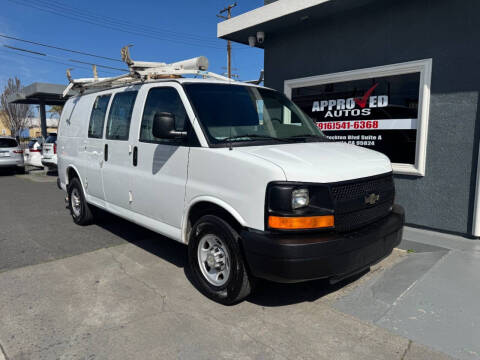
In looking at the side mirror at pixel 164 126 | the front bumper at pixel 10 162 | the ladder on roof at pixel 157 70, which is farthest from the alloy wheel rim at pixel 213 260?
the front bumper at pixel 10 162

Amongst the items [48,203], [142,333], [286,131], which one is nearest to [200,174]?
[286,131]

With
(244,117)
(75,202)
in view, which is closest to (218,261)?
(244,117)

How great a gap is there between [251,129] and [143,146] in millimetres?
1345

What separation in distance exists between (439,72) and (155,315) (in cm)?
510

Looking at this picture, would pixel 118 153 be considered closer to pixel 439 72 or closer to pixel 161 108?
pixel 161 108

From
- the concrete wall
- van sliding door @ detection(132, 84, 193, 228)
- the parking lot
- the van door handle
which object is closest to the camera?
the parking lot

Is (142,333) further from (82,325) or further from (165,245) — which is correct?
(165,245)

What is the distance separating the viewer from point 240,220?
120 inches

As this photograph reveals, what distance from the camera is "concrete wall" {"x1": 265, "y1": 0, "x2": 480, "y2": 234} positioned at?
16.5ft

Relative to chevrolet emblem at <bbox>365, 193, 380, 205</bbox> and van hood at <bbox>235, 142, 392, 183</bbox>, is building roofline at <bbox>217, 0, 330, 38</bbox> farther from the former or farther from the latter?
chevrolet emblem at <bbox>365, 193, 380, 205</bbox>

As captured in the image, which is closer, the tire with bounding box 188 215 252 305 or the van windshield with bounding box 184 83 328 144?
the tire with bounding box 188 215 252 305

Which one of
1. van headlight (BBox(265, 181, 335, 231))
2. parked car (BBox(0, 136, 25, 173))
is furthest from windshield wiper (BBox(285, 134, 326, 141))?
parked car (BBox(0, 136, 25, 173))

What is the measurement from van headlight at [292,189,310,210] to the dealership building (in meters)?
3.43

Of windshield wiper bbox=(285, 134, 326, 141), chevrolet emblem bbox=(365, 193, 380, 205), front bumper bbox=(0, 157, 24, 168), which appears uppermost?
windshield wiper bbox=(285, 134, 326, 141)
